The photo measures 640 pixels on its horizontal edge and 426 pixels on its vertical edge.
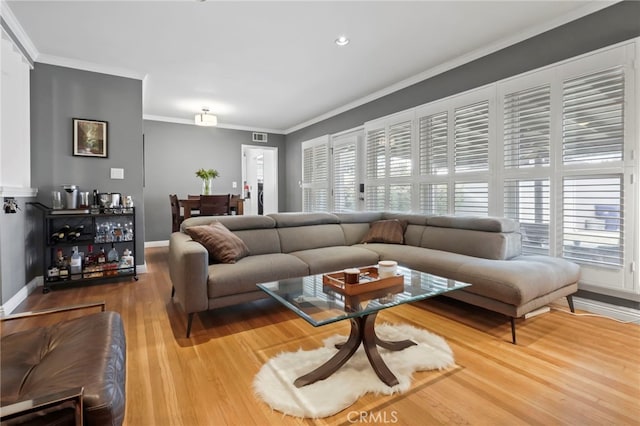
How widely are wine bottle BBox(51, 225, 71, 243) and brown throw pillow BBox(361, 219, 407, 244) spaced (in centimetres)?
341

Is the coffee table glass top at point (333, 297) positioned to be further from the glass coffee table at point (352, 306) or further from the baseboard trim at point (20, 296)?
the baseboard trim at point (20, 296)

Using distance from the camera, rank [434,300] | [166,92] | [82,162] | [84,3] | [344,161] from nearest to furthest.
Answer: [84,3] → [434,300] → [82,162] → [166,92] → [344,161]

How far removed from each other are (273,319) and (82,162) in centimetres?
312

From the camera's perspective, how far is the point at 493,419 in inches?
56.6

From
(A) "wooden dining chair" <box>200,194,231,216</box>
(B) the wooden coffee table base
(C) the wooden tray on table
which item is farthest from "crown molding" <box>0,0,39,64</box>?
(B) the wooden coffee table base

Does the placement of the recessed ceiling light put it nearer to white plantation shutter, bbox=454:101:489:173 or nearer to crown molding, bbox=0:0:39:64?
white plantation shutter, bbox=454:101:489:173

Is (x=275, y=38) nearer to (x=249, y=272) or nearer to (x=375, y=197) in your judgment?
(x=249, y=272)

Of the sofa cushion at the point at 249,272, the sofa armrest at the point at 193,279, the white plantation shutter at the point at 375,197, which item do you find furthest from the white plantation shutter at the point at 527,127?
the sofa armrest at the point at 193,279

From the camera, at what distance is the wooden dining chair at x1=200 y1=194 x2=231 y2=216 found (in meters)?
4.29

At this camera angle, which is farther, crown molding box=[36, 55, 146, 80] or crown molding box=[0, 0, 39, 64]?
crown molding box=[36, 55, 146, 80]

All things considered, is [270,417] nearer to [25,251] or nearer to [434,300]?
[434,300]

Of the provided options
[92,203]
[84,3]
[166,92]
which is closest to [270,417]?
[84,3]

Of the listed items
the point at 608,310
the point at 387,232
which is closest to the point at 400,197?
the point at 387,232

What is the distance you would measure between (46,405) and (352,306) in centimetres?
122
